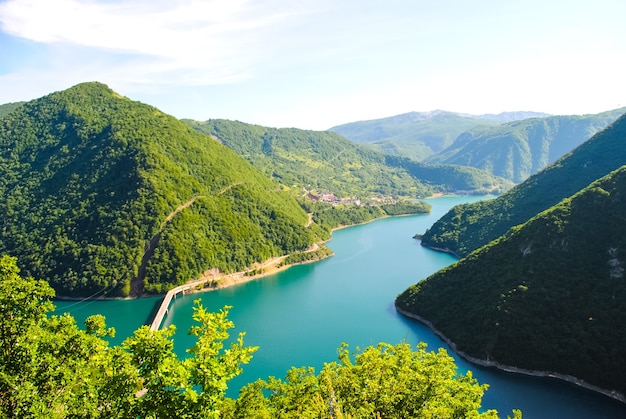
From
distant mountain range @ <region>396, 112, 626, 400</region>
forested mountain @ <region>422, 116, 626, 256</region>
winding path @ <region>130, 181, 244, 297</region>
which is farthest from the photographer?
forested mountain @ <region>422, 116, 626, 256</region>

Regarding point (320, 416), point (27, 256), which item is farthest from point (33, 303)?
point (27, 256)

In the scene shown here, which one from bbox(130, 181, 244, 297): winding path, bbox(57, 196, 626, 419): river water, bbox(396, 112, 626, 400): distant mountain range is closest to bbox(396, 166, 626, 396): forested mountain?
bbox(396, 112, 626, 400): distant mountain range

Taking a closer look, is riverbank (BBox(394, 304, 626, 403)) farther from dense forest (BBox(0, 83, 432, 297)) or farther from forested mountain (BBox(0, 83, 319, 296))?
forested mountain (BBox(0, 83, 319, 296))

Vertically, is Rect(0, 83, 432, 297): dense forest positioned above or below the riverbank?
above

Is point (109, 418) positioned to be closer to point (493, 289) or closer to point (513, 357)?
point (513, 357)

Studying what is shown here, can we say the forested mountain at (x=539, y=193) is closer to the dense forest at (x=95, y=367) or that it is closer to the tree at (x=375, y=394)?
the tree at (x=375, y=394)

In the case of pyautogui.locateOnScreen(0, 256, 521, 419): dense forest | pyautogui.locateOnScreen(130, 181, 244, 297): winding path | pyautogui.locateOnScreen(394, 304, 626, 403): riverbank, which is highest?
pyautogui.locateOnScreen(0, 256, 521, 419): dense forest
